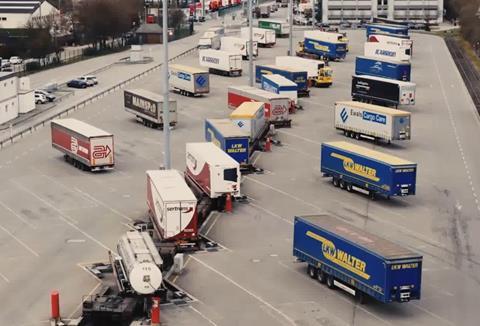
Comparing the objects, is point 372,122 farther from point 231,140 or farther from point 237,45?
point 237,45

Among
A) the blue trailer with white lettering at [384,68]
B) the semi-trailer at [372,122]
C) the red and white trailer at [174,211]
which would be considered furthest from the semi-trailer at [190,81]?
the red and white trailer at [174,211]

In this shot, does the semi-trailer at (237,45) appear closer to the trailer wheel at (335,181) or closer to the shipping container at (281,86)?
the shipping container at (281,86)

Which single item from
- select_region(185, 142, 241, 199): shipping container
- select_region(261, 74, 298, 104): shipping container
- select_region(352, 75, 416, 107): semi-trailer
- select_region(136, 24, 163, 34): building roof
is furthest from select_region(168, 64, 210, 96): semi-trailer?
select_region(136, 24, 163, 34): building roof

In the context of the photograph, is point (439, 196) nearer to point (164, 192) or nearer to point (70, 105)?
point (164, 192)

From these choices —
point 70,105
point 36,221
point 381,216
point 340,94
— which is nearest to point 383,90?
point 340,94

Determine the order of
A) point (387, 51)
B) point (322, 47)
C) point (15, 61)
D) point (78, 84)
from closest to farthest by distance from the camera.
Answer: point (78, 84), point (387, 51), point (15, 61), point (322, 47)

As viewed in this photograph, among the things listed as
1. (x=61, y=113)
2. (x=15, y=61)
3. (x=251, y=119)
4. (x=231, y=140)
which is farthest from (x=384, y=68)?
(x=231, y=140)
